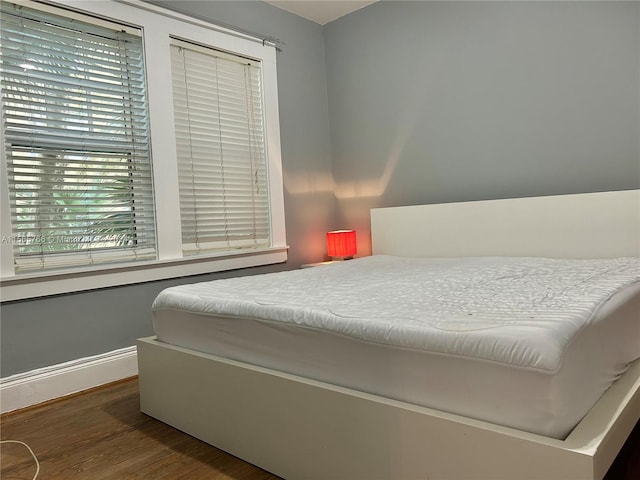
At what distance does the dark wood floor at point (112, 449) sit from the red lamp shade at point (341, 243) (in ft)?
6.14

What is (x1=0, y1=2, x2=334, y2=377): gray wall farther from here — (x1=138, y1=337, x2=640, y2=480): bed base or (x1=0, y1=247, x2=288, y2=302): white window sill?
(x1=138, y1=337, x2=640, y2=480): bed base

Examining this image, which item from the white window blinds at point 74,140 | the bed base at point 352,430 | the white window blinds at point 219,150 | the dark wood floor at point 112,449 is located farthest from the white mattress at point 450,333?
the white window blinds at point 219,150

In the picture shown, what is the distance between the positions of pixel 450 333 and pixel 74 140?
230 centimetres

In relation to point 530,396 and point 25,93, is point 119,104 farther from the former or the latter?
point 530,396

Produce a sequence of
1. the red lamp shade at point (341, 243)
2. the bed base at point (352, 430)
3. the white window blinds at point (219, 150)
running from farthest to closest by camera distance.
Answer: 1. the red lamp shade at point (341, 243)
2. the white window blinds at point (219, 150)
3. the bed base at point (352, 430)

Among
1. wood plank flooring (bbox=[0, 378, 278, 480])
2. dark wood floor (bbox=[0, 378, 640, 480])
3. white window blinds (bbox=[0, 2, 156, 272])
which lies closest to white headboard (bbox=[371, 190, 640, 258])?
dark wood floor (bbox=[0, 378, 640, 480])

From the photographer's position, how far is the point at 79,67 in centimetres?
262

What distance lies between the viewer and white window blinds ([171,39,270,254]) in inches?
123

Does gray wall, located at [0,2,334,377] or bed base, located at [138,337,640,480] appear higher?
gray wall, located at [0,2,334,377]

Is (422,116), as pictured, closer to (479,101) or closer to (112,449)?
(479,101)

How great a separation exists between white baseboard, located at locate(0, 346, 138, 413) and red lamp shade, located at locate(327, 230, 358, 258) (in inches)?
64.2

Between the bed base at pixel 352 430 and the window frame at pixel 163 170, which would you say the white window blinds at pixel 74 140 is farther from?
the bed base at pixel 352 430

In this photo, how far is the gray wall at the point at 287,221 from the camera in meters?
2.42

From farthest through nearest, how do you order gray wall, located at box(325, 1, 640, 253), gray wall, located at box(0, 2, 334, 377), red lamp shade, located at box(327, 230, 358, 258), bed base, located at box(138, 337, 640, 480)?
red lamp shade, located at box(327, 230, 358, 258)
gray wall, located at box(325, 1, 640, 253)
gray wall, located at box(0, 2, 334, 377)
bed base, located at box(138, 337, 640, 480)
